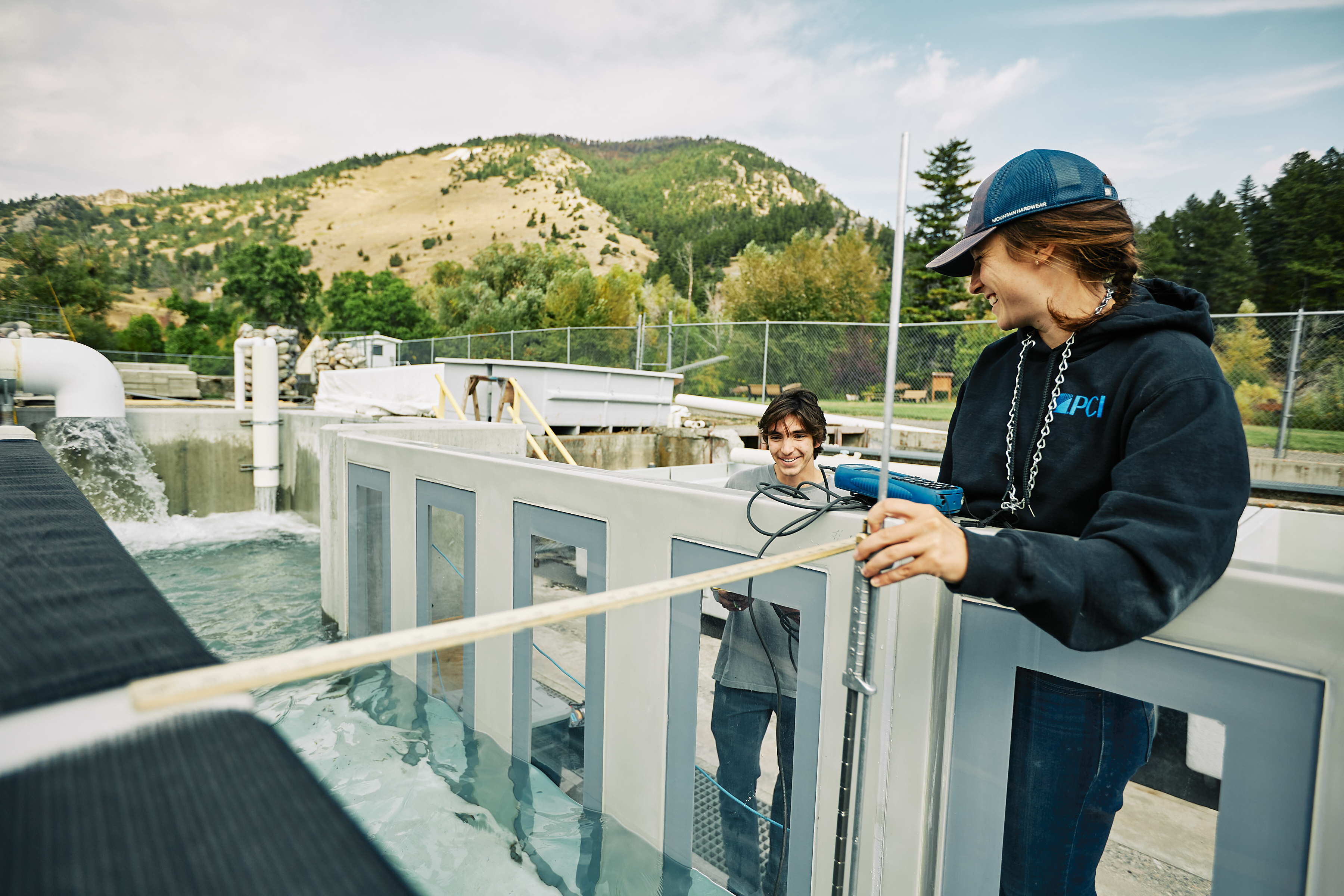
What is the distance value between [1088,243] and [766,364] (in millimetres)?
14031

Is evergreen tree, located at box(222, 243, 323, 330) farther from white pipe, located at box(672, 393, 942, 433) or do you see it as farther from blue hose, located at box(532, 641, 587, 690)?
blue hose, located at box(532, 641, 587, 690)

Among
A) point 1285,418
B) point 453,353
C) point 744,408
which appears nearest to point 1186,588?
point 1285,418

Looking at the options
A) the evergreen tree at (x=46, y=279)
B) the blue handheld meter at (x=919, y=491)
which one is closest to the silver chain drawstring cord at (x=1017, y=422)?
the blue handheld meter at (x=919, y=491)

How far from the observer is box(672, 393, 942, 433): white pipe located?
12633mm

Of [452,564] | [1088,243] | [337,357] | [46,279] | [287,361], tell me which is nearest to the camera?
[1088,243]

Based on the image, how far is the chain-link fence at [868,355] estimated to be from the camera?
8.34m

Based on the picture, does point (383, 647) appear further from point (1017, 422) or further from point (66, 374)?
point (66, 374)

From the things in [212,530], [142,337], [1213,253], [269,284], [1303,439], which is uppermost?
[1213,253]

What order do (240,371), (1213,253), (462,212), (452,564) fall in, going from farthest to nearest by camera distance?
(462,212) → (1213,253) → (240,371) → (452,564)

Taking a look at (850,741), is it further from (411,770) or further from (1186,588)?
(411,770)

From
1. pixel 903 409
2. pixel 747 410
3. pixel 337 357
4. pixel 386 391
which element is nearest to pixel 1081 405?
pixel 903 409

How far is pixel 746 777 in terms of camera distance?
233cm

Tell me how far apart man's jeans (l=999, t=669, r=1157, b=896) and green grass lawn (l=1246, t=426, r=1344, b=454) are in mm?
8965

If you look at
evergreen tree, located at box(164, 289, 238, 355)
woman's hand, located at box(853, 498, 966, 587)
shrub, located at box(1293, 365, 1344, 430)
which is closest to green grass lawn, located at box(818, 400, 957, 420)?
shrub, located at box(1293, 365, 1344, 430)
